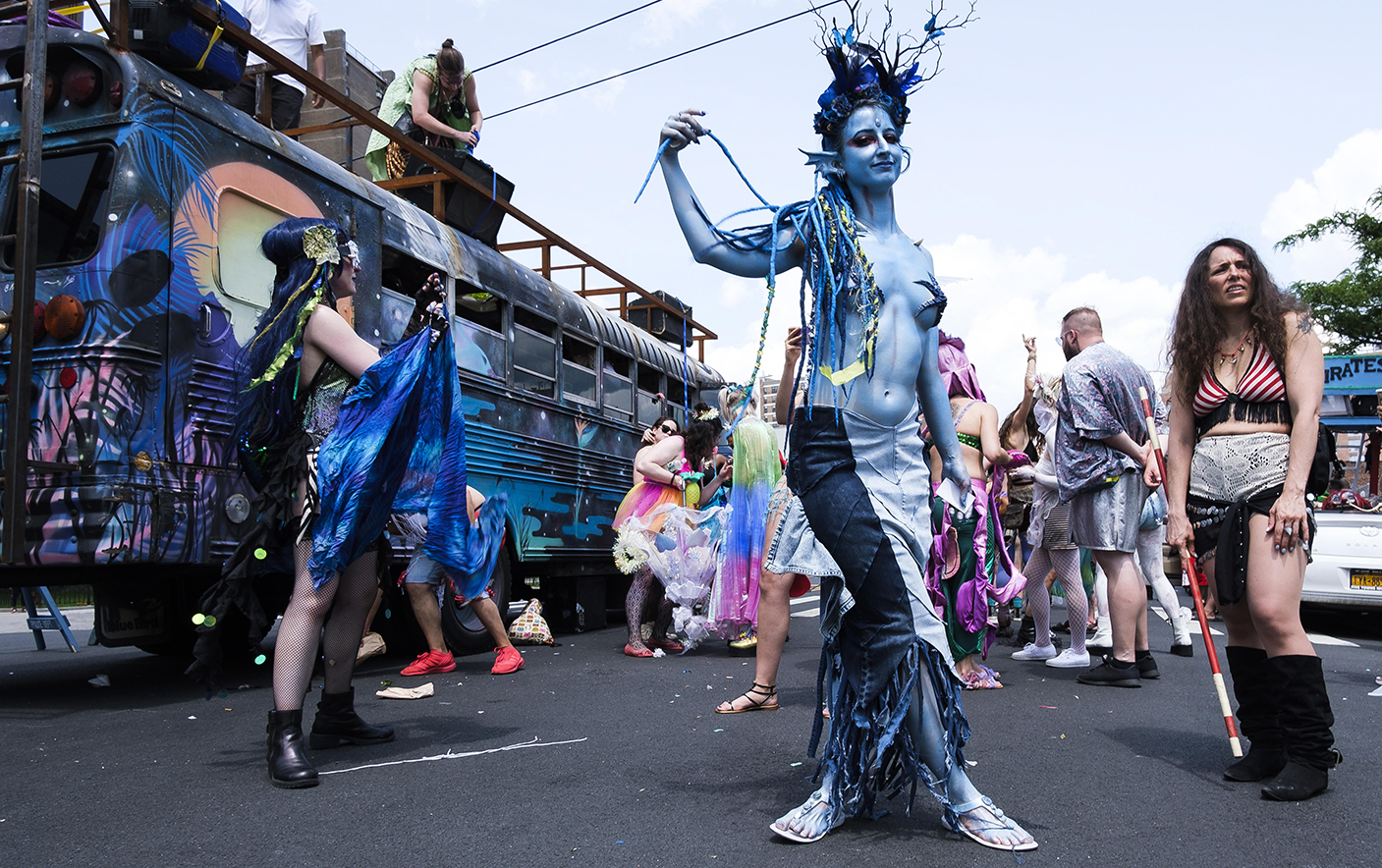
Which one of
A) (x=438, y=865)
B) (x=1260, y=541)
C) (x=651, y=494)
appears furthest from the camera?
(x=651, y=494)

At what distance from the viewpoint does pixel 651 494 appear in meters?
7.78

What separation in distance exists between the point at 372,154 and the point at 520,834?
6642 millimetres

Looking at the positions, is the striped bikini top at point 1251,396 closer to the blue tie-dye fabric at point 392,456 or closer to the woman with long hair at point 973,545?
the woman with long hair at point 973,545

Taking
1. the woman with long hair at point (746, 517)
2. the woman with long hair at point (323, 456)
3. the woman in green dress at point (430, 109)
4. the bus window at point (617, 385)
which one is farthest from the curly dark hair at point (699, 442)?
the woman with long hair at point (323, 456)

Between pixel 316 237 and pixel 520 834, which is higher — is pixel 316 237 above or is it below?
above

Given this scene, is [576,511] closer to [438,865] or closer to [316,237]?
[316,237]

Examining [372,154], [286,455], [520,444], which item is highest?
[372,154]

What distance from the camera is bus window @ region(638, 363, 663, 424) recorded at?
10.5 metres

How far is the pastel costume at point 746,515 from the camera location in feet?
22.0

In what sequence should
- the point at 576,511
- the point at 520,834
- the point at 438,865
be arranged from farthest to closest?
the point at 576,511 < the point at 520,834 < the point at 438,865

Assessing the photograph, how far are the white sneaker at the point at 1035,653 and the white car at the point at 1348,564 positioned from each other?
10.6ft

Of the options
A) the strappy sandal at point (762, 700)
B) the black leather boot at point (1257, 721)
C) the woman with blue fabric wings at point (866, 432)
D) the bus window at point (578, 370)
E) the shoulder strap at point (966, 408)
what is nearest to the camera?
the woman with blue fabric wings at point (866, 432)

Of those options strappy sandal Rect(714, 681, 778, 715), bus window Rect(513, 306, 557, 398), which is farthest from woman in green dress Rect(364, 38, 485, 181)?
strappy sandal Rect(714, 681, 778, 715)

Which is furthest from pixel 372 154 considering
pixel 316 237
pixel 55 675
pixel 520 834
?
pixel 520 834
